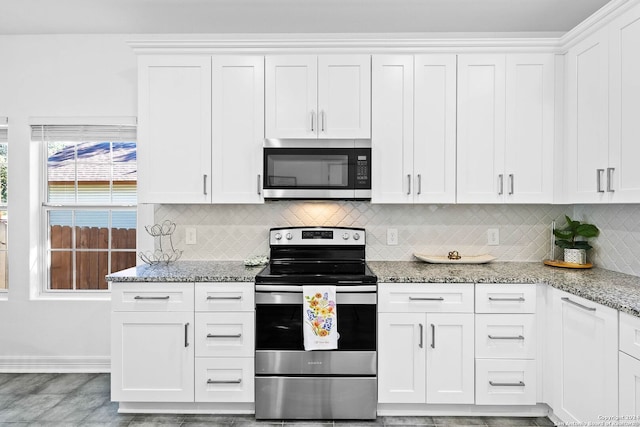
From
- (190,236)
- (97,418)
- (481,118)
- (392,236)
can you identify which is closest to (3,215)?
(190,236)

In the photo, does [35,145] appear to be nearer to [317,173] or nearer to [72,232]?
[72,232]

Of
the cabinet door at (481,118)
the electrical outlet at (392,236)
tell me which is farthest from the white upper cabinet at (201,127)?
the cabinet door at (481,118)

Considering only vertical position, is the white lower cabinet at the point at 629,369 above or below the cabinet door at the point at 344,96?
below

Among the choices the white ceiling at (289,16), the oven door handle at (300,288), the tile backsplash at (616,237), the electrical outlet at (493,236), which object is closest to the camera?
the oven door handle at (300,288)

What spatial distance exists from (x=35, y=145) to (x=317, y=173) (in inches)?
90.0

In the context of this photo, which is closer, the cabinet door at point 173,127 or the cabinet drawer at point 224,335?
the cabinet drawer at point 224,335

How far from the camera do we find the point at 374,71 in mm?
2750

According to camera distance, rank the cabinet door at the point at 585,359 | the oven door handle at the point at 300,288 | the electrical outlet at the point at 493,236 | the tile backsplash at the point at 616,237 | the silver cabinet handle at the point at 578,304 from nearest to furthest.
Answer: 1. the cabinet door at the point at 585,359
2. the silver cabinet handle at the point at 578,304
3. the oven door handle at the point at 300,288
4. the tile backsplash at the point at 616,237
5. the electrical outlet at the point at 493,236

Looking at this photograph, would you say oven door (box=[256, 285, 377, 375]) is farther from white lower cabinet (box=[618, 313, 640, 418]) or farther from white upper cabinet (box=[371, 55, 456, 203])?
white lower cabinet (box=[618, 313, 640, 418])

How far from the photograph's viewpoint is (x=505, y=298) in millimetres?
2426

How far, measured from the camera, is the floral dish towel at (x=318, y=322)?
2365 mm

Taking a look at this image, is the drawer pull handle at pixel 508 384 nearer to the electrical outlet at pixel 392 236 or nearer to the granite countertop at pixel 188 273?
the electrical outlet at pixel 392 236

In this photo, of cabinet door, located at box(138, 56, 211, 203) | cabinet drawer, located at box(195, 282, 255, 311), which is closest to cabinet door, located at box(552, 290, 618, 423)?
cabinet drawer, located at box(195, 282, 255, 311)

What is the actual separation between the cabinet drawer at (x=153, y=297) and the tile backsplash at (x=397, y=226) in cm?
67
